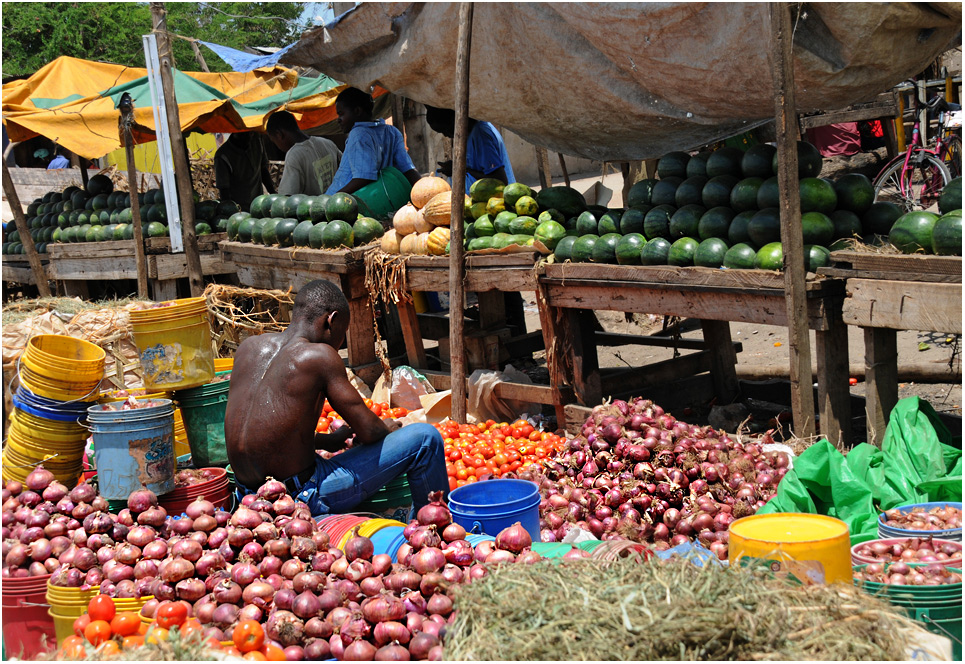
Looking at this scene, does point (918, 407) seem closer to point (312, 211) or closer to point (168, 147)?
point (312, 211)

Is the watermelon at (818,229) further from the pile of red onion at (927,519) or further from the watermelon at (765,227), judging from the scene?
the pile of red onion at (927,519)

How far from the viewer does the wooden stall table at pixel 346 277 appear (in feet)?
23.3

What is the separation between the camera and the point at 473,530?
3650mm

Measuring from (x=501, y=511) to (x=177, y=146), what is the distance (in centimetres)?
680

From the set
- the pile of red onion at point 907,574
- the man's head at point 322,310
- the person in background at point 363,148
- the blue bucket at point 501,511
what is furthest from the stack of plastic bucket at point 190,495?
the person in background at point 363,148

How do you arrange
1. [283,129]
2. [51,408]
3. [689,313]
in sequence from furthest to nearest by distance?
[283,129], [689,313], [51,408]

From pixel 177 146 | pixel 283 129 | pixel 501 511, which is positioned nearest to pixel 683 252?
pixel 501 511

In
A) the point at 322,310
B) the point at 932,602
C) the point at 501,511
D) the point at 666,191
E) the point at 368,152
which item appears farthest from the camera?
the point at 368,152

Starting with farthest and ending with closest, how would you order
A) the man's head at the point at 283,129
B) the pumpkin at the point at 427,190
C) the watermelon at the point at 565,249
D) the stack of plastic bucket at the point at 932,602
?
the man's head at the point at 283,129, the pumpkin at the point at 427,190, the watermelon at the point at 565,249, the stack of plastic bucket at the point at 932,602

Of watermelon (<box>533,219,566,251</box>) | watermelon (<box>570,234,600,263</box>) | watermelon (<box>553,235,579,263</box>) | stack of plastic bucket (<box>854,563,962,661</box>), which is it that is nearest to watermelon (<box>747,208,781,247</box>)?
watermelon (<box>570,234,600,263</box>)

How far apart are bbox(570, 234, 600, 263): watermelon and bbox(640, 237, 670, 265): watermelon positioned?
0.46m

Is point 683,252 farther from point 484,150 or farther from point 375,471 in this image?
point 484,150

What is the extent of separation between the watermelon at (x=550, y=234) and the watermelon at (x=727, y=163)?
1.19m

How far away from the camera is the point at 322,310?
4125mm
